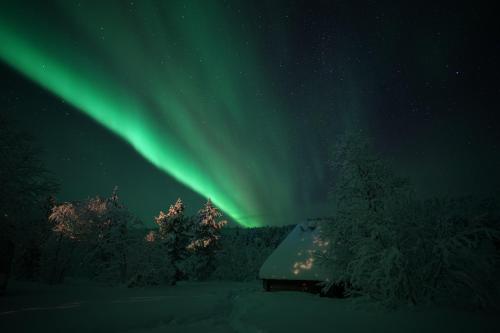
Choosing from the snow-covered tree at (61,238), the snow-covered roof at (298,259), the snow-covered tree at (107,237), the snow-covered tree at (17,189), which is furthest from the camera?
the snow-covered tree at (107,237)

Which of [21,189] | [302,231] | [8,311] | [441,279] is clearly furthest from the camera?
[302,231]

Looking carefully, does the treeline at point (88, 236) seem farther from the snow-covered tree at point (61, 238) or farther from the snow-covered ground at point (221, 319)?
the snow-covered ground at point (221, 319)

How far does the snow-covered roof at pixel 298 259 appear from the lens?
18.3m

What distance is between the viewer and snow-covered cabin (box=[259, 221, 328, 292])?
18.3 m

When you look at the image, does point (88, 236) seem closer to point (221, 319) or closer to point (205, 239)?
point (205, 239)

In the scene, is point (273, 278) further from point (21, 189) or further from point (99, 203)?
point (99, 203)

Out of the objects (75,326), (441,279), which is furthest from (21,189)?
(441,279)

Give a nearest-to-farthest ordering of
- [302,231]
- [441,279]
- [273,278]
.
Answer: [441,279], [273,278], [302,231]

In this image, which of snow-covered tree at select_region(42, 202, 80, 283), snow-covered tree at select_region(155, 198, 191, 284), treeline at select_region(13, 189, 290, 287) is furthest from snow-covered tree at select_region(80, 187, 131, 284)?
snow-covered tree at select_region(155, 198, 191, 284)

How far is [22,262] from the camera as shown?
3597 cm

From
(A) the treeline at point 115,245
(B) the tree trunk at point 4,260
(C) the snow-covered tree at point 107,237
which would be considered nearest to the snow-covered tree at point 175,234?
Result: (A) the treeline at point 115,245

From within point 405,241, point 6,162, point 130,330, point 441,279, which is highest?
point 6,162

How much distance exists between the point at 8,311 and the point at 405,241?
48.9 ft

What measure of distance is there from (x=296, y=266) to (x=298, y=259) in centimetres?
61
